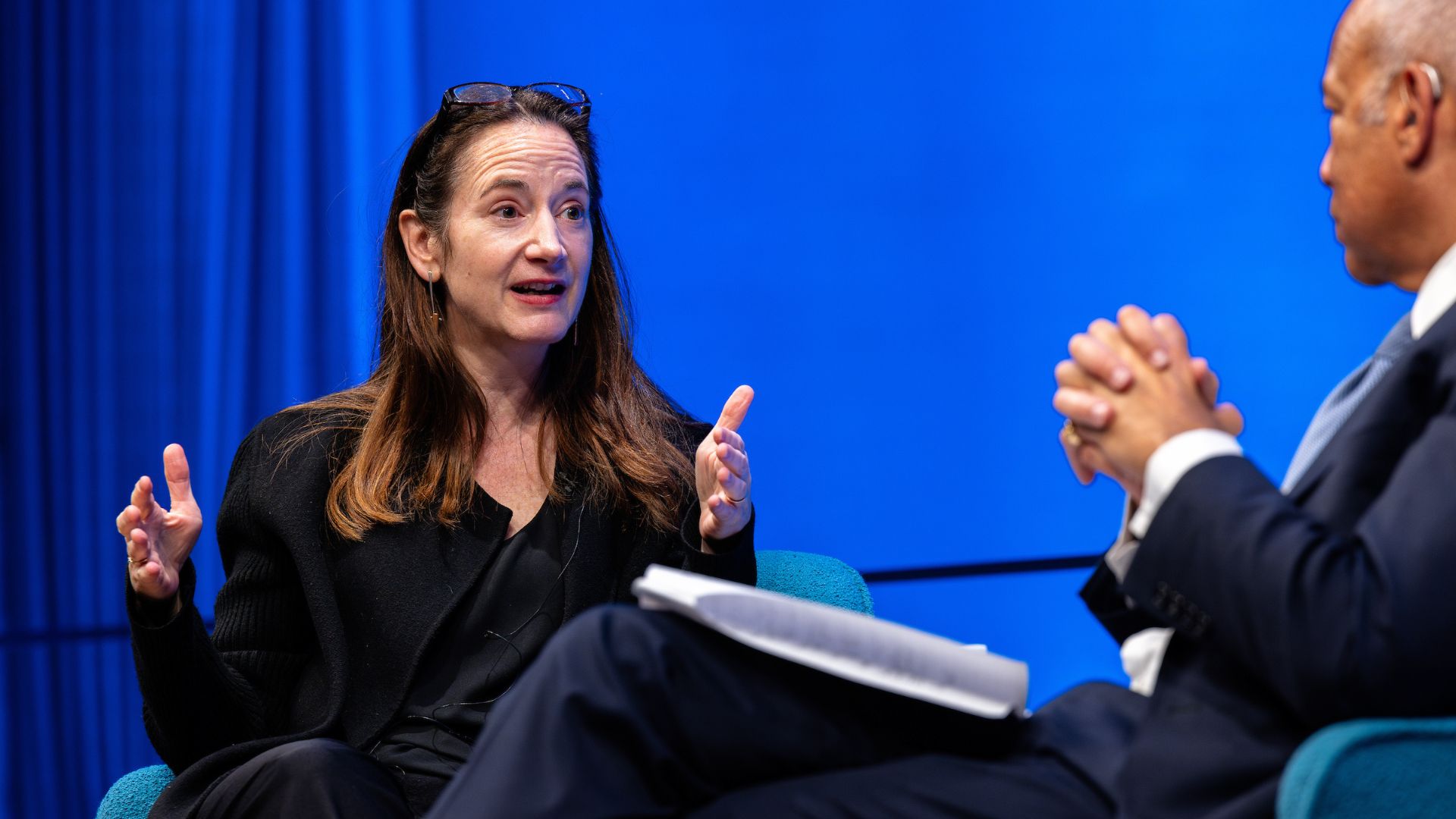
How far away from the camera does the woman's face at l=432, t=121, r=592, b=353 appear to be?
2047 millimetres

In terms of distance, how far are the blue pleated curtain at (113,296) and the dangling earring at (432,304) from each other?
0.95 m

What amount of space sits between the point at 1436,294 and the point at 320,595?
1406 millimetres

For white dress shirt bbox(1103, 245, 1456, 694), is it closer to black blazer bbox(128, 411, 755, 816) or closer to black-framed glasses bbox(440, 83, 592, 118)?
black blazer bbox(128, 411, 755, 816)

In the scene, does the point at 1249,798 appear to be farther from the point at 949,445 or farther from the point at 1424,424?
the point at 949,445

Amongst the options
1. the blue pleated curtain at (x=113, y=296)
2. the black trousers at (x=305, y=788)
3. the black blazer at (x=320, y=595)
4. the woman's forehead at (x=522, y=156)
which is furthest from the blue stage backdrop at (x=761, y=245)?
the black trousers at (x=305, y=788)

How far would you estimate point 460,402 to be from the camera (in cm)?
210

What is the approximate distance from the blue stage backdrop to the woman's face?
961mm

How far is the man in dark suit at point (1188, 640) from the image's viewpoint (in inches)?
38.7

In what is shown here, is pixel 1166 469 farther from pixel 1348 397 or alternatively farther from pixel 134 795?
pixel 134 795

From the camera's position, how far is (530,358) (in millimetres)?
2145

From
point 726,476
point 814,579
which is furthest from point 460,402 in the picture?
point 814,579

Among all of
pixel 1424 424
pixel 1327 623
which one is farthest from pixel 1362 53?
pixel 1327 623

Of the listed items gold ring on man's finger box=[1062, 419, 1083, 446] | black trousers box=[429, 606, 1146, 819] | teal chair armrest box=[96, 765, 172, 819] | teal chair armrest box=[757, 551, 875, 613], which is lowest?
teal chair armrest box=[96, 765, 172, 819]

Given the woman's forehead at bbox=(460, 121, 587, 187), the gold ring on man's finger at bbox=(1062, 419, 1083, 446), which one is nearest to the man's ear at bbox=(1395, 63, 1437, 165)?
the gold ring on man's finger at bbox=(1062, 419, 1083, 446)
